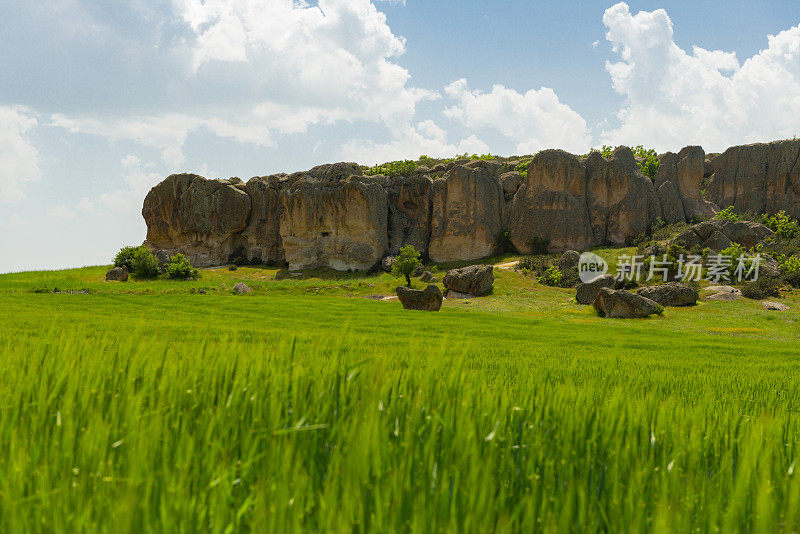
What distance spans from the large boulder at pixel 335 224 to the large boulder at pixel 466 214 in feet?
25.8

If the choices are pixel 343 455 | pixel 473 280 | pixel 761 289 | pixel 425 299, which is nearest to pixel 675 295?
pixel 761 289

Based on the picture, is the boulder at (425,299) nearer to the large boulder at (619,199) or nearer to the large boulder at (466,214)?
the large boulder at (466,214)

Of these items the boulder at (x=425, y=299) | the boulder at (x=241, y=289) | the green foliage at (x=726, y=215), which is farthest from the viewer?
the green foliage at (x=726, y=215)

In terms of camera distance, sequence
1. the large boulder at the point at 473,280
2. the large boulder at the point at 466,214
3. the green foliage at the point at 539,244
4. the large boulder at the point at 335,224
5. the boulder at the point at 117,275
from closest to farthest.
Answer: the large boulder at the point at 473,280
the boulder at the point at 117,275
the green foliage at the point at 539,244
the large boulder at the point at 335,224
the large boulder at the point at 466,214

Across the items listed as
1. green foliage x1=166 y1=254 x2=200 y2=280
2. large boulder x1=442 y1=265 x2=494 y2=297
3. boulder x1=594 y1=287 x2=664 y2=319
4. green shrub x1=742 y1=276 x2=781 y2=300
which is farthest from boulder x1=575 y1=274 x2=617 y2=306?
green foliage x1=166 y1=254 x2=200 y2=280

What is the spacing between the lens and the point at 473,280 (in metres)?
46.6

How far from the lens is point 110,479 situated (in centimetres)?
182

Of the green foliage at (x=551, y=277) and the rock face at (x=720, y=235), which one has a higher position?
the rock face at (x=720, y=235)

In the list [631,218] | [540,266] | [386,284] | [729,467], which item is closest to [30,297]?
[386,284]

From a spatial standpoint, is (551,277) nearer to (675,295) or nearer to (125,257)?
(675,295)

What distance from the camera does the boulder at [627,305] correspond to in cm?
3466

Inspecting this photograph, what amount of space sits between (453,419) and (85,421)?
6.44 ft

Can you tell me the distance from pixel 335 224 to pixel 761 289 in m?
48.2

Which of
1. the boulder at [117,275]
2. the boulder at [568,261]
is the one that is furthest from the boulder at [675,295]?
the boulder at [117,275]
